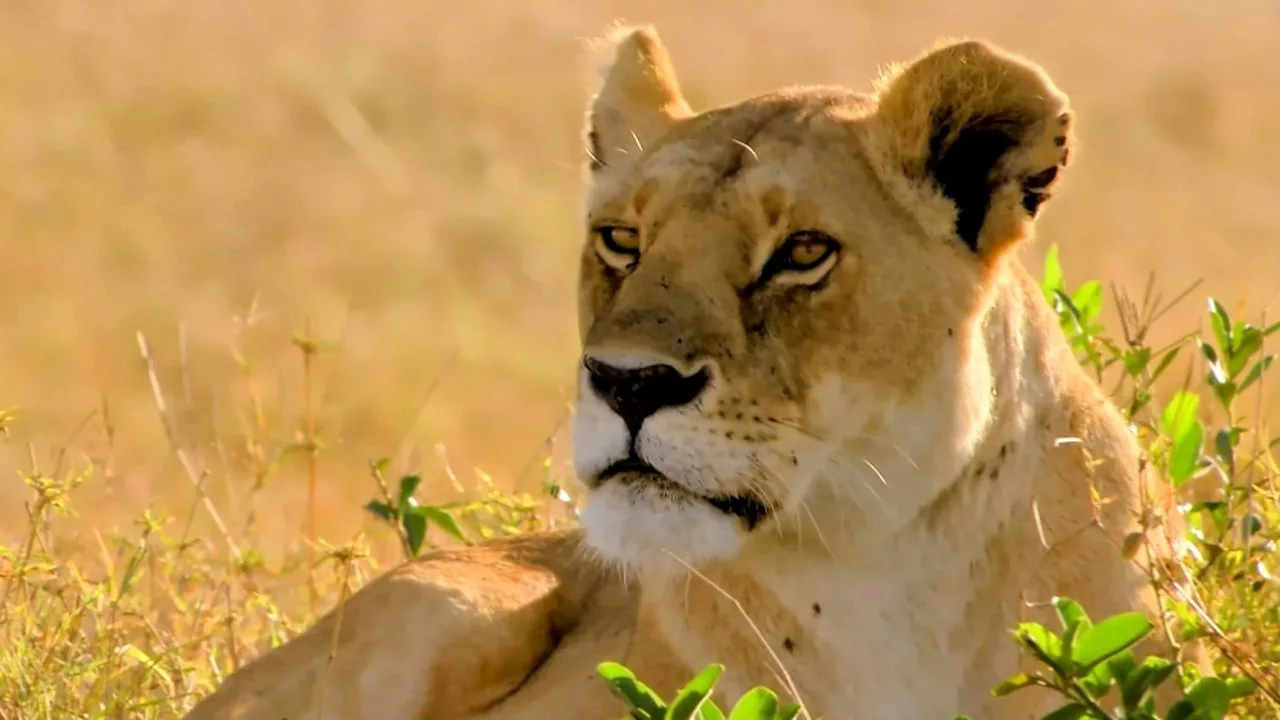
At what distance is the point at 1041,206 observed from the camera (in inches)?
146

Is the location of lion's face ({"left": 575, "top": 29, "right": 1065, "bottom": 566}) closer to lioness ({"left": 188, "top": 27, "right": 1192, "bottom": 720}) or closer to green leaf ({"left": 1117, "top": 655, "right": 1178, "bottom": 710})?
lioness ({"left": 188, "top": 27, "right": 1192, "bottom": 720})

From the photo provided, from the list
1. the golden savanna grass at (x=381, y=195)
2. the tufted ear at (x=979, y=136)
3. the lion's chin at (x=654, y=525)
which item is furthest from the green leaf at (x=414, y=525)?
the golden savanna grass at (x=381, y=195)

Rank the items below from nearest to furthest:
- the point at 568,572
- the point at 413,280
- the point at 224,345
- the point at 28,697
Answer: the point at 28,697 < the point at 568,572 < the point at 224,345 < the point at 413,280

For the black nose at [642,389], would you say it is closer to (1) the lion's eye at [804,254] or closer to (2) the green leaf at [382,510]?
(1) the lion's eye at [804,254]

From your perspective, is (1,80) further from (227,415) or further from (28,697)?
(28,697)

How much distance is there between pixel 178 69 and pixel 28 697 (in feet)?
53.0

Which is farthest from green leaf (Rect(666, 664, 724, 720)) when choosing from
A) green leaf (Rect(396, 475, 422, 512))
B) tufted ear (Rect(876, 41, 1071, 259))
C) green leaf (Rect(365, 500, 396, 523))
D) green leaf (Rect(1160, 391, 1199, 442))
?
green leaf (Rect(365, 500, 396, 523))

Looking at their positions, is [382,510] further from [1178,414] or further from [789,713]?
[789,713]

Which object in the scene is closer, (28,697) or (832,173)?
(832,173)

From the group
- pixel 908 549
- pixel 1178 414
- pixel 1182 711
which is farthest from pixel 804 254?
pixel 1178 414

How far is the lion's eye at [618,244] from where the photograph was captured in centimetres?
384

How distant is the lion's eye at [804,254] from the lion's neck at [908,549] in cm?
26

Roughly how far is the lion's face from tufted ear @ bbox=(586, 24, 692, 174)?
0.43 m

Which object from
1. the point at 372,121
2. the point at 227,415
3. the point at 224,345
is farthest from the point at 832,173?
the point at 372,121
